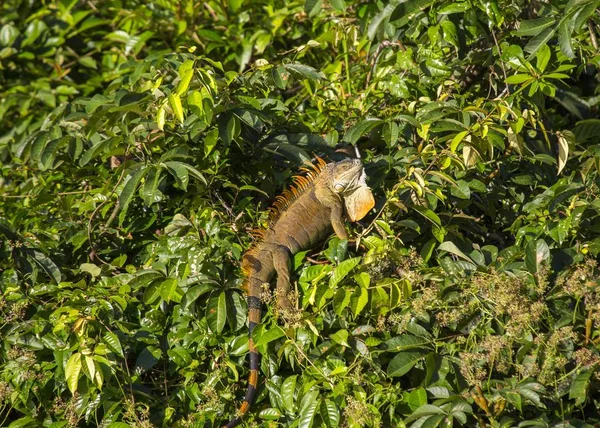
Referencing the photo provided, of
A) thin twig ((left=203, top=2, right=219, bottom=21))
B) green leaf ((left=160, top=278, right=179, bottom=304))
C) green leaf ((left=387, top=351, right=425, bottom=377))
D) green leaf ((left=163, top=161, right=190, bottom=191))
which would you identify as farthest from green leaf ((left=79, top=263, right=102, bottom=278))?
thin twig ((left=203, top=2, right=219, bottom=21))

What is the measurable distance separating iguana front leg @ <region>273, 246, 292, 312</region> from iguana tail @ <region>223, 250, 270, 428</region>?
6cm

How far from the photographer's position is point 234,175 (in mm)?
3855

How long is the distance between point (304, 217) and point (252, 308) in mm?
543

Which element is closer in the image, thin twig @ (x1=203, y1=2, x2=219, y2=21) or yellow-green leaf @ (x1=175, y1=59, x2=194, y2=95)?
yellow-green leaf @ (x1=175, y1=59, x2=194, y2=95)

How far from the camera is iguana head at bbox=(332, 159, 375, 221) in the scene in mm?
3717

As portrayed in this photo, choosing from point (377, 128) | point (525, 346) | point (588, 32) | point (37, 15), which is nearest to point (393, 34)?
point (377, 128)

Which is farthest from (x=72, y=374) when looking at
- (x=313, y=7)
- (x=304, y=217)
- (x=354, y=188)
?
(x=313, y=7)

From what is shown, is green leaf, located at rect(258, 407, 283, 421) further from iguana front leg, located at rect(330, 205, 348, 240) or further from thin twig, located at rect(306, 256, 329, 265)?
iguana front leg, located at rect(330, 205, 348, 240)

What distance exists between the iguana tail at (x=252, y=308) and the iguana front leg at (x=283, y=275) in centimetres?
6

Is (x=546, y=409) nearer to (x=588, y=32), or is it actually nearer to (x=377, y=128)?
(x=377, y=128)

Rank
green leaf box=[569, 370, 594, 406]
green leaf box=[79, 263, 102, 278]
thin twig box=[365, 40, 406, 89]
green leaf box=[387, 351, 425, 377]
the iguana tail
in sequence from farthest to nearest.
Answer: thin twig box=[365, 40, 406, 89] → green leaf box=[79, 263, 102, 278] → the iguana tail → green leaf box=[387, 351, 425, 377] → green leaf box=[569, 370, 594, 406]

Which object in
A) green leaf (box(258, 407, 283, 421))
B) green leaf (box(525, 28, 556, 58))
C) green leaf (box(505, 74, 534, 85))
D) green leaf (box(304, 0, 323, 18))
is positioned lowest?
green leaf (box(258, 407, 283, 421))

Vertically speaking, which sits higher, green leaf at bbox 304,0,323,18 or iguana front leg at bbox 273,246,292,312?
green leaf at bbox 304,0,323,18

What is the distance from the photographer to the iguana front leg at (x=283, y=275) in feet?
11.0
